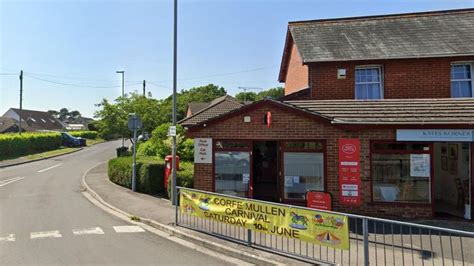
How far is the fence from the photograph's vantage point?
6.18 meters

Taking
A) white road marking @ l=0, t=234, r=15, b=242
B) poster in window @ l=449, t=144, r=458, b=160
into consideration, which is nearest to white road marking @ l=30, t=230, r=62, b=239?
white road marking @ l=0, t=234, r=15, b=242

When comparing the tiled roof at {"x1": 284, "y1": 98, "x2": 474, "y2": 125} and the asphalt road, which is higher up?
the tiled roof at {"x1": 284, "y1": 98, "x2": 474, "y2": 125}

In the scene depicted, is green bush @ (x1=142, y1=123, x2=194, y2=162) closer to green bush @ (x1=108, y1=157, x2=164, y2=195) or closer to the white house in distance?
green bush @ (x1=108, y1=157, x2=164, y2=195)

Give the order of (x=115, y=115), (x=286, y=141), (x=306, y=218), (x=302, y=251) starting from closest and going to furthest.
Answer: (x=306, y=218) → (x=302, y=251) → (x=286, y=141) → (x=115, y=115)

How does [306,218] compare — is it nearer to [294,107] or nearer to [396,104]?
[294,107]

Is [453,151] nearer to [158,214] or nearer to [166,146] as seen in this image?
[158,214]

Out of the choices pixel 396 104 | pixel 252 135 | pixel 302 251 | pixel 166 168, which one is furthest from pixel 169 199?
pixel 396 104

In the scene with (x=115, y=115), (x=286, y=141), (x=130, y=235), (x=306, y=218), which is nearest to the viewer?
(x=306, y=218)

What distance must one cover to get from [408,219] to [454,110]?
11.4ft

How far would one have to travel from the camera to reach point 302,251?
23.7 feet

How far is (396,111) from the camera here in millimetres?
11023

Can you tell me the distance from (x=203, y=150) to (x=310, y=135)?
3.45 meters

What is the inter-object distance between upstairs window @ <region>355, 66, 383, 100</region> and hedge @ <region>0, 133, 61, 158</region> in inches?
1198

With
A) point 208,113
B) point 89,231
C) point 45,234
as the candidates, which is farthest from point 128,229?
point 208,113
